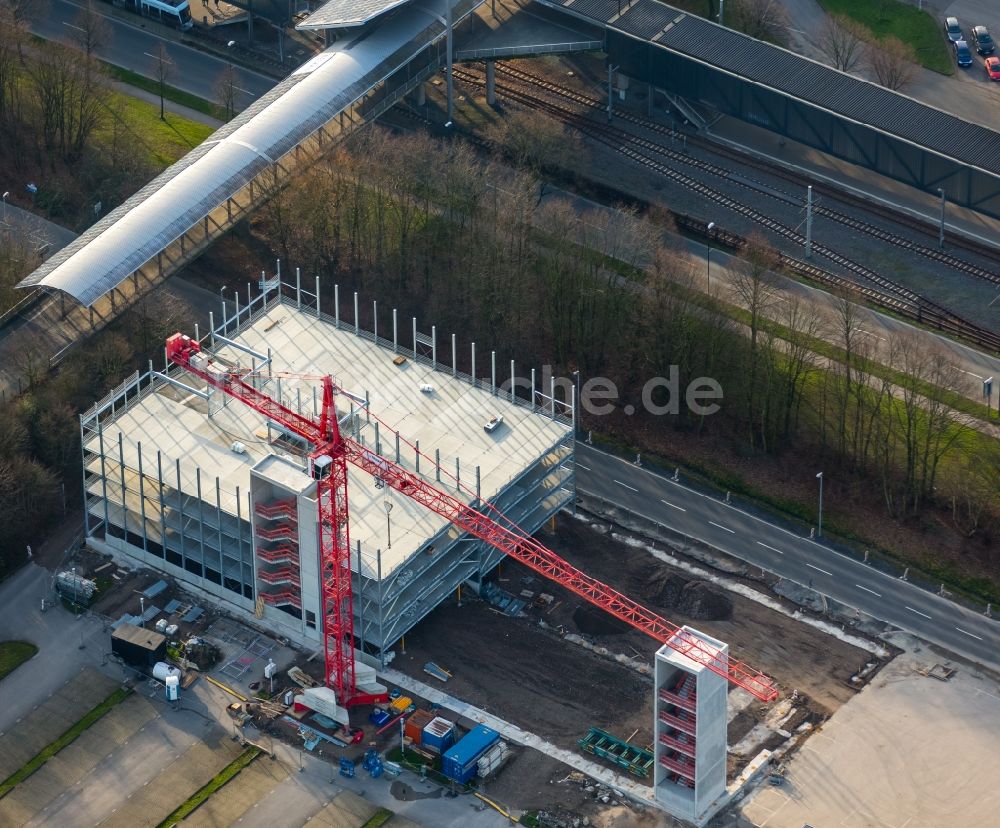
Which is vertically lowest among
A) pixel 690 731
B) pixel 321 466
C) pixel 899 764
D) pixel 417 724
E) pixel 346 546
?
pixel 417 724

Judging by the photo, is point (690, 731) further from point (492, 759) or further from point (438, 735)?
point (438, 735)

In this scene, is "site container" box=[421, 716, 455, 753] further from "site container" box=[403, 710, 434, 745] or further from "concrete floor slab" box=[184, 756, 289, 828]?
"concrete floor slab" box=[184, 756, 289, 828]

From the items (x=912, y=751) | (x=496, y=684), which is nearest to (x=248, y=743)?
(x=496, y=684)

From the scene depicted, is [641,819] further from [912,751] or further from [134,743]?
[134,743]

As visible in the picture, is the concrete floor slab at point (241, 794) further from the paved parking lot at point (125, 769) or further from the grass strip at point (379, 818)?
the grass strip at point (379, 818)

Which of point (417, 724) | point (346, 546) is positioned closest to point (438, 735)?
point (417, 724)

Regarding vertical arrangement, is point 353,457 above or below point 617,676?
above

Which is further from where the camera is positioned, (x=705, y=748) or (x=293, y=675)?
(x=293, y=675)
